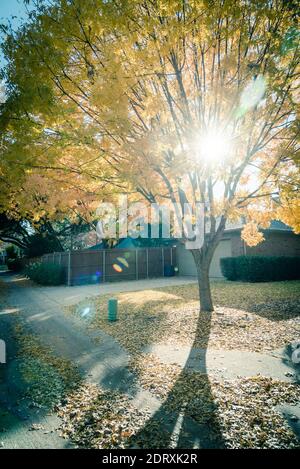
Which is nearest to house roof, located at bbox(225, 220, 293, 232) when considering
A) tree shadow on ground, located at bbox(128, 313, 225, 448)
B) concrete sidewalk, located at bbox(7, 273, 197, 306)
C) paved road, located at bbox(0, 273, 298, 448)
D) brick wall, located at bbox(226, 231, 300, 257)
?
brick wall, located at bbox(226, 231, 300, 257)

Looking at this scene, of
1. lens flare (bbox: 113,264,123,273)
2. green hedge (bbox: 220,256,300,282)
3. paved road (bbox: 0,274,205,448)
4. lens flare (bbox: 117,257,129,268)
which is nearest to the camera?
paved road (bbox: 0,274,205,448)

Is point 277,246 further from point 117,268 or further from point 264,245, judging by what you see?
point 117,268

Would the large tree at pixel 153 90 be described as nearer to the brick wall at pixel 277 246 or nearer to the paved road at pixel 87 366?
the paved road at pixel 87 366

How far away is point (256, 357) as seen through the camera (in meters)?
4.81

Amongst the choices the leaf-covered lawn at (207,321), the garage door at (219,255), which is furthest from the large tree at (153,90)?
the garage door at (219,255)

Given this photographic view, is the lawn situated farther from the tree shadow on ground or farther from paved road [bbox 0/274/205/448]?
paved road [bbox 0/274/205/448]

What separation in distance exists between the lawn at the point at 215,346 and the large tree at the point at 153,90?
303 cm

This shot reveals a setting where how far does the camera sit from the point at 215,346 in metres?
5.44

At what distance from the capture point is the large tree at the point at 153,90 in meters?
4.69

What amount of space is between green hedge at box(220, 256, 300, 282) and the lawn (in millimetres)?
3999

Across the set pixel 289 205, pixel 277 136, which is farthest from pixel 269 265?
pixel 277 136

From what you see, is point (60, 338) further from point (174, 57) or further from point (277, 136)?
point (277, 136)

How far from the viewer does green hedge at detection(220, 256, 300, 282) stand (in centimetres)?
1548

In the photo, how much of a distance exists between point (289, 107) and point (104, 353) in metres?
6.70
